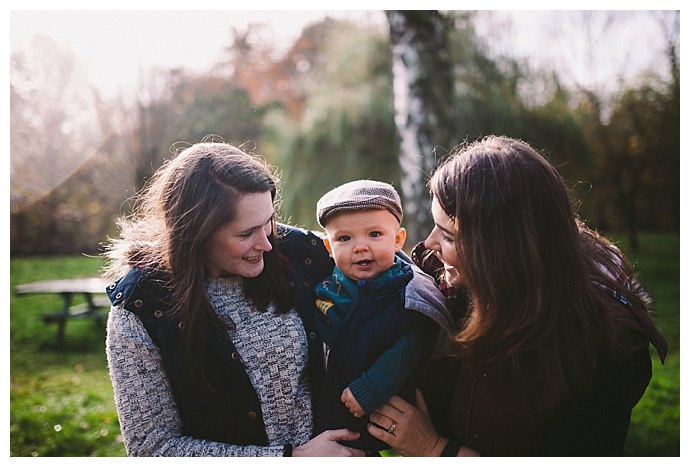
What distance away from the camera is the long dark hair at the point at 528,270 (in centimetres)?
166

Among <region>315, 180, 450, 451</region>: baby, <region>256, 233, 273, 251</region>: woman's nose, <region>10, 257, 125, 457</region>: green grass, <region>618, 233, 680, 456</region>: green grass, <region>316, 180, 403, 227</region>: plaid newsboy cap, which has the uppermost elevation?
<region>316, 180, 403, 227</region>: plaid newsboy cap

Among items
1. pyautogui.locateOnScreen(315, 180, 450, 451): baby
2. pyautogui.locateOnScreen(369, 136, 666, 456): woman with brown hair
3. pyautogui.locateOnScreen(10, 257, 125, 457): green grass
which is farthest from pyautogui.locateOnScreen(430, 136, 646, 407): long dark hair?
pyautogui.locateOnScreen(10, 257, 125, 457): green grass

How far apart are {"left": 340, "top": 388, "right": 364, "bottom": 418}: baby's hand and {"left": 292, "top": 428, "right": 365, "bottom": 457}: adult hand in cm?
8

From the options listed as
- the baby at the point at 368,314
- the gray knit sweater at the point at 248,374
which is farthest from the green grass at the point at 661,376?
the gray knit sweater at the point at 248,374

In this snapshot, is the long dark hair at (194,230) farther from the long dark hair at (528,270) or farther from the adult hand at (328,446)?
the long dark hair at (528,270)

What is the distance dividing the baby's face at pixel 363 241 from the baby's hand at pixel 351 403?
1.22 ft

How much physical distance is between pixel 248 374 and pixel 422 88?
250 cm

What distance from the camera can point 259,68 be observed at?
13648 mm

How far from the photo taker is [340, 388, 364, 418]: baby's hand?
183 centimetres

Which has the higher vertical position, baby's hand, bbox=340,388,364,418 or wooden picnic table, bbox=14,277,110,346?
baby's hand, bbox=340,388,364,418

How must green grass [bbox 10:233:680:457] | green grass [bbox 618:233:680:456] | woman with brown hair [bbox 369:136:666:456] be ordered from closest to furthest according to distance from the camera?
woman with brown hair [bbox 369:136:666:456] < green grass [bbox 618:233:680:456] < green grass [bbox 10:233:680:457]

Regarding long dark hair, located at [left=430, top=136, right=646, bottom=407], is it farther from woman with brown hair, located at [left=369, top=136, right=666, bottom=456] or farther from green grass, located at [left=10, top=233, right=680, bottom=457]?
green grass, located at [left=10, top=233, right=680, bottom=457]

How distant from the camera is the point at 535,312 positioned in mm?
1656

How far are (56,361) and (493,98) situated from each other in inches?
211
